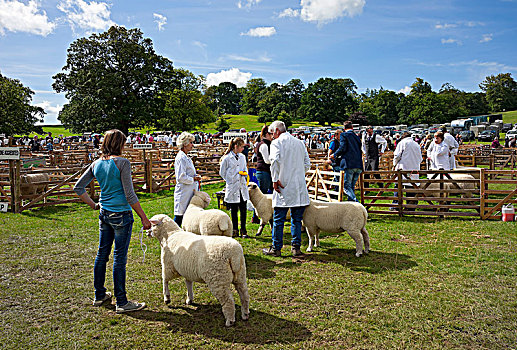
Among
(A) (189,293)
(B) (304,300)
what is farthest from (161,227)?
(B) (304,300)

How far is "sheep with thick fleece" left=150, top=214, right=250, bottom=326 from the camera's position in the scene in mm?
3930

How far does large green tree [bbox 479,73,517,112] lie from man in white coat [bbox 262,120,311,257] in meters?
122

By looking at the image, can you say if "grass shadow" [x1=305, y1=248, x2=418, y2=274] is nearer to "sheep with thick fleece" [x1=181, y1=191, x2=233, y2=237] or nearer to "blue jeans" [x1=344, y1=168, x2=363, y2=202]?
"sheep with thick fleece" [x1=181, y1=191, x2=233, y2=237]

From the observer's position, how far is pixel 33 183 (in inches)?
456

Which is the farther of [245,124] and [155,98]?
[245,124]

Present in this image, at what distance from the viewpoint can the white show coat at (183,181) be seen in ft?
20.3

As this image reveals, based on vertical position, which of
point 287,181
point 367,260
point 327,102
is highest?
point 327,102

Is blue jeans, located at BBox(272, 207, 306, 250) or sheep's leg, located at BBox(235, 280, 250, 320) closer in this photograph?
sheep's leg, located at BBox(235, 280, 250, 320)

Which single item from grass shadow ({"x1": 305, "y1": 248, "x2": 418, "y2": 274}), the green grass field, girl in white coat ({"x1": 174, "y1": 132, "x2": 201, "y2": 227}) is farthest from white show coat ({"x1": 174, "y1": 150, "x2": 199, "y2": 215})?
grass shadow ({"x1": 305, "y1": 248, "x2": 418, "y2": 274})

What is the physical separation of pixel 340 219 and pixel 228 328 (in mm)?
3035

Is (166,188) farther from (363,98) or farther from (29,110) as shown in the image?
(363,98)

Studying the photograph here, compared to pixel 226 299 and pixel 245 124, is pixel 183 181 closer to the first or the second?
pixel 226 299

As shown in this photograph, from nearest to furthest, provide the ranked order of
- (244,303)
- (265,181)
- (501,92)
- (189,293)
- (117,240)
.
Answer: (244,303) → (117,240) → (189,293) → (265,181) → (501,92)

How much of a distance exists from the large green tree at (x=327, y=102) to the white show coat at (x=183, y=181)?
92153 millimetres
